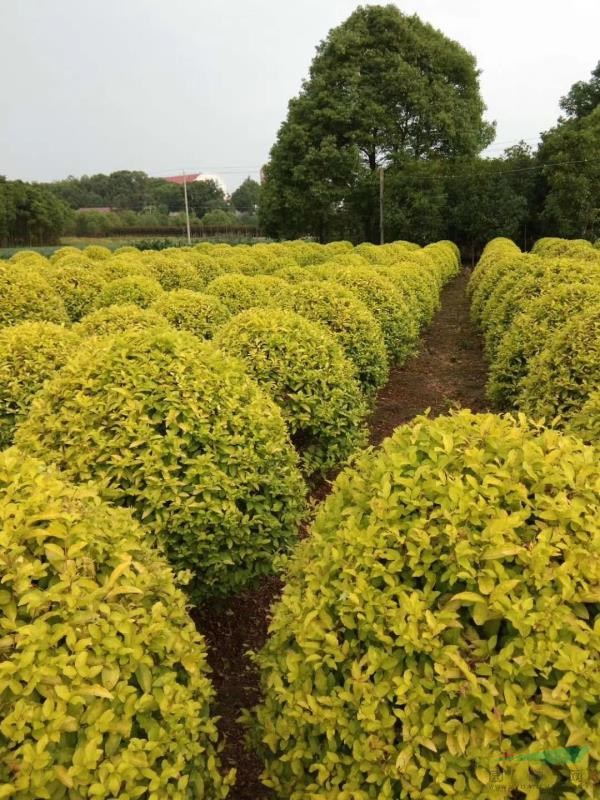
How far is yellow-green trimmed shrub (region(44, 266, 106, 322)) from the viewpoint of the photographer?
9414 millimetres

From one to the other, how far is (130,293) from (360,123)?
36.0 m

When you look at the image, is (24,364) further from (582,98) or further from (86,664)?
(582,98)

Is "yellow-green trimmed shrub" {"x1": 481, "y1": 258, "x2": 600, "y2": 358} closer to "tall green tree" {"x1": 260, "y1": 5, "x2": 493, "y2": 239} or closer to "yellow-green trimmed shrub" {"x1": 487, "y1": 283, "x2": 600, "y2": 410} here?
"yellow-green trimmed shrub" {"x1": 487, "y1": 283, "x2": 600, "y2": 410}

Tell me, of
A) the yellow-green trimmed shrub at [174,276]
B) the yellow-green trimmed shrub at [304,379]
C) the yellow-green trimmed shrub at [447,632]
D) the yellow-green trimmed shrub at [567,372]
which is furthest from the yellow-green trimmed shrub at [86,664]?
the yellow-green trimmed shrub at [174,276]

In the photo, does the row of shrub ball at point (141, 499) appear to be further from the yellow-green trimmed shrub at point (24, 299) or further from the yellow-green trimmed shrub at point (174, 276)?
the yellow-green trimmed shrub at point (174, 276)

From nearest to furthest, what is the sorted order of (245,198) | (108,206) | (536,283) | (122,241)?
(536,283), (122,241), (108,206), (245,198)

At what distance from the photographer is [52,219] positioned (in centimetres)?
6097

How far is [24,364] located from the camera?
4.73m

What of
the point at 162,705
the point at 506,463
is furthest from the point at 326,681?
the point at 506,463

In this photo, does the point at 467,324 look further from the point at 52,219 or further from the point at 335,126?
the point at 52,219

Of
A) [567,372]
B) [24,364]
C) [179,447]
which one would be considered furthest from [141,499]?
[567,372]

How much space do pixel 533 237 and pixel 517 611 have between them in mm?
39654

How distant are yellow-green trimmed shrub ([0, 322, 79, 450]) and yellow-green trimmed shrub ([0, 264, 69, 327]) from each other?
2.19 m
